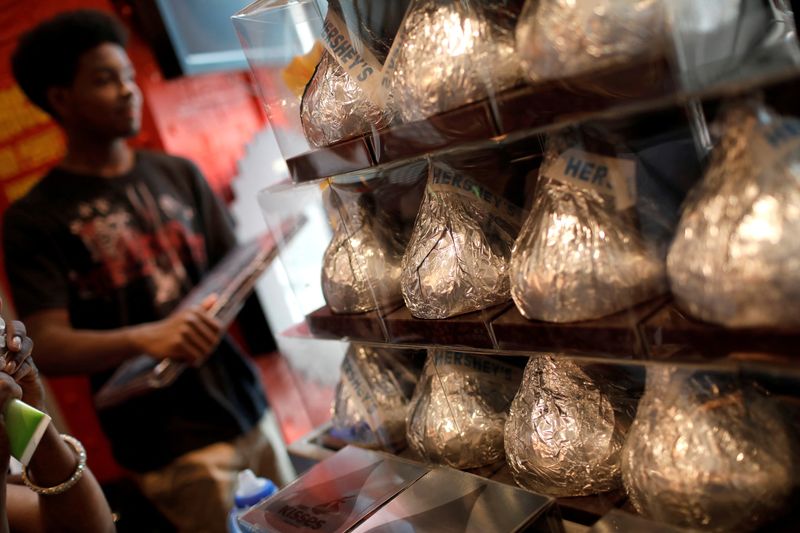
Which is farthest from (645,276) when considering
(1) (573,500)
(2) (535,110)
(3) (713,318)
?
(1) (573,500)

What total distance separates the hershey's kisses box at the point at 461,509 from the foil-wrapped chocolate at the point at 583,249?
0.95 feet

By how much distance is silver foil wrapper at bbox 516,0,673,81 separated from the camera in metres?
0.67

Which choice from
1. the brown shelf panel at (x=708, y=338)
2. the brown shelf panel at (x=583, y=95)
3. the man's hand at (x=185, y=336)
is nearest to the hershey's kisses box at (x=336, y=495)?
the brown shelf panel at (x=708, y=338)

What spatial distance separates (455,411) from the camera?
1149mm

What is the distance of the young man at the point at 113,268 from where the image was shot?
6.95 feet

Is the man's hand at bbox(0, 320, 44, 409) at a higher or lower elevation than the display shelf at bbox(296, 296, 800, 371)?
higher

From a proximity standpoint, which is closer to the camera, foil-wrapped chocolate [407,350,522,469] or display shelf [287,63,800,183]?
display shelf [287,63,800,183]

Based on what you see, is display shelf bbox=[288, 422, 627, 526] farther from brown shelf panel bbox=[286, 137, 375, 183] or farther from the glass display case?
brown shelf panel bbox=[286, 137, 375, 183]

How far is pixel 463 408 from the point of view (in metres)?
1.15

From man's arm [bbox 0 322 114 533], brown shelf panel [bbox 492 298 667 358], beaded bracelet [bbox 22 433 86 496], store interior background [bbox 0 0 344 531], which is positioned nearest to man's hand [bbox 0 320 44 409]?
man's arm [bbox 0 322 114 533]

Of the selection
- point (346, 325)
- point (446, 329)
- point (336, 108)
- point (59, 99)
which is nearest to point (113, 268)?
point (59, 99)

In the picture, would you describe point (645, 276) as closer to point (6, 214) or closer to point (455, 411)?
point (455, 411)

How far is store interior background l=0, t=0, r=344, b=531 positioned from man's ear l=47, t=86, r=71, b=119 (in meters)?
0.62

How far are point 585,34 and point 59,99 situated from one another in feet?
6.81
